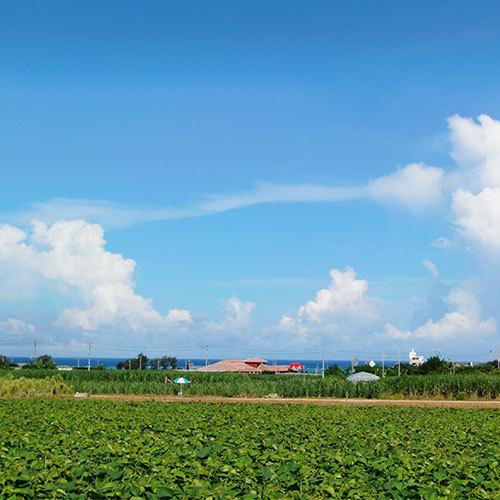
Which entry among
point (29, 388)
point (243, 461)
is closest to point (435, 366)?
point (29, 388)

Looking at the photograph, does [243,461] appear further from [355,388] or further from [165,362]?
[165,362]

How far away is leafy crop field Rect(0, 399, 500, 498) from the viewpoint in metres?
9.30

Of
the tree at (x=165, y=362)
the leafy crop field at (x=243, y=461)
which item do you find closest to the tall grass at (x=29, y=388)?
the leafy crop field at (x=243, y=461)

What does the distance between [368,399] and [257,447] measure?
3335 centimetres

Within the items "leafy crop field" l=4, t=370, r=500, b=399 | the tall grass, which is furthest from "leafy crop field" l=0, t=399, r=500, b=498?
"leafy crop field" l=4, t=370, r=500, b=399

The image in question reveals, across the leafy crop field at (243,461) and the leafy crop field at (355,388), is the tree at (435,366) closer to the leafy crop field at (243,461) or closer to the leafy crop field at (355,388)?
the leafy crop field at (355,388)

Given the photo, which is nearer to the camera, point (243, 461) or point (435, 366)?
point (243, 461)

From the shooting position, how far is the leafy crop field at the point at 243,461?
9.30 meters

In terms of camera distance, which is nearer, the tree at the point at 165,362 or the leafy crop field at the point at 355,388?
the leafy crop field at the point at 355,388

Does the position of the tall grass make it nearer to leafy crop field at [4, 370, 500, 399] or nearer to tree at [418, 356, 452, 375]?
leafy crop field at [4, 370, 500, 399]

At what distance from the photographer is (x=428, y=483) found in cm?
1031

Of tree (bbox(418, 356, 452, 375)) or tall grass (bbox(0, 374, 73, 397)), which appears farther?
tree (bbox(418, 356, 452, 375))

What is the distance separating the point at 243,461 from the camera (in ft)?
36.1

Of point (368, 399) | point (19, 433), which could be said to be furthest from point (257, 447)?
point (368, 399)
